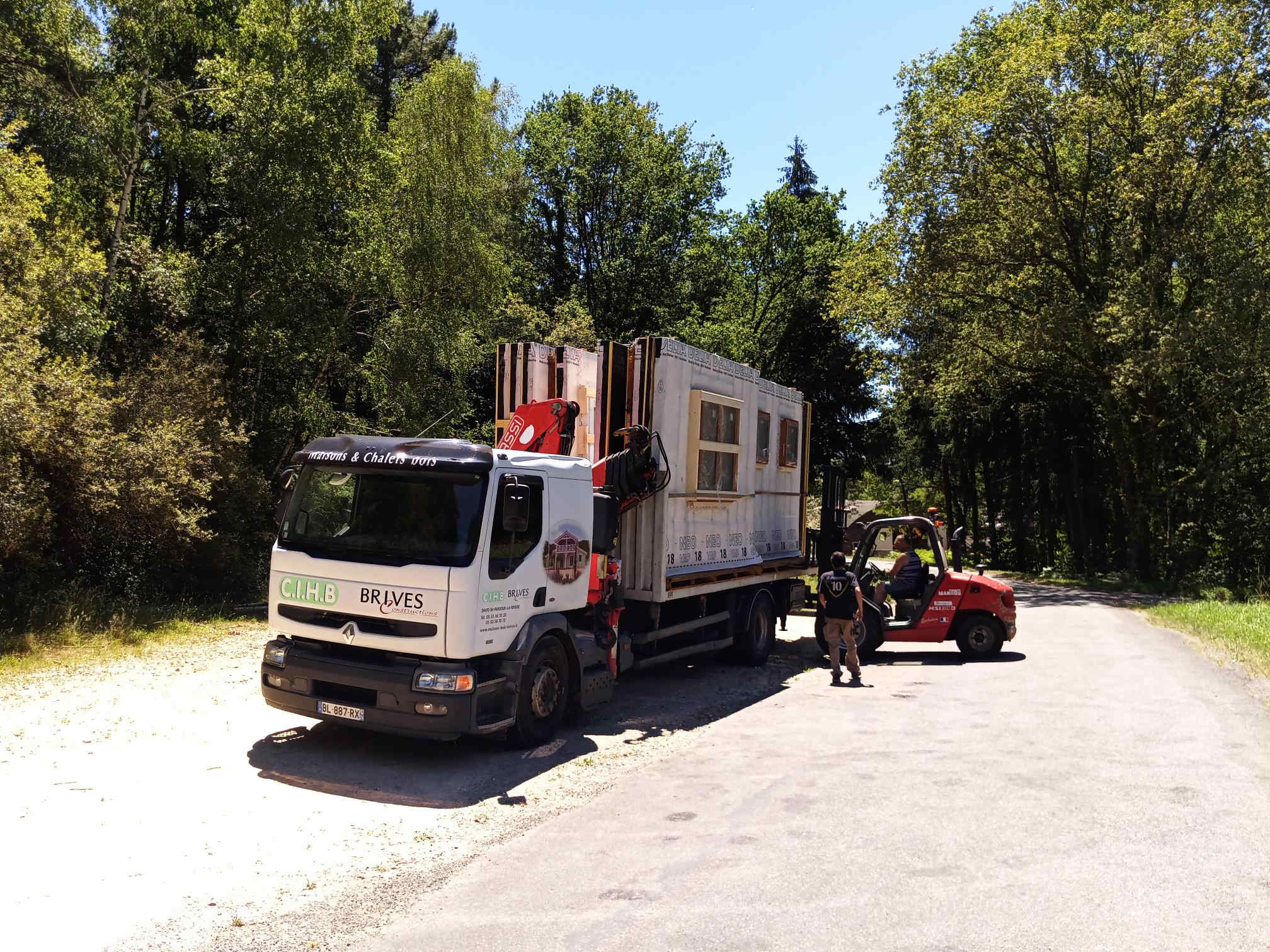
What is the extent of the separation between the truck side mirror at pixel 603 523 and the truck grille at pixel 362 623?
2289mm

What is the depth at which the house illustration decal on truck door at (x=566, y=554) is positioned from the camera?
8.88 meters

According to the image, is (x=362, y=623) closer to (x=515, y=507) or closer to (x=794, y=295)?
(x=515, y=507)

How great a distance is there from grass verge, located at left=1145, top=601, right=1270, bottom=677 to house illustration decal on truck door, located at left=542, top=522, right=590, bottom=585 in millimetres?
8967

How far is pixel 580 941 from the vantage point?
462 centimetres

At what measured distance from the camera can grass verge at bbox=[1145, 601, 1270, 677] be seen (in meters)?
13.9

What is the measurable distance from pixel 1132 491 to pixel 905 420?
16.6 metres

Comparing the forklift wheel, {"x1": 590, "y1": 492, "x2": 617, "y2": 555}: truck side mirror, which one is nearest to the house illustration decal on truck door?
{"x1": 590, "y1": 492, "x2": 617, "y2": 555}: truck side mirror

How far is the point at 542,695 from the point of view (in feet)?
28.8

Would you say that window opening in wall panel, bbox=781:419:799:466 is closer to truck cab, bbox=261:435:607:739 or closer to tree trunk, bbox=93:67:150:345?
truck cab, bbox=261:435:607:739

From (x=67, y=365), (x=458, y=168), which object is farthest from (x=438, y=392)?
(x=67, y=365)

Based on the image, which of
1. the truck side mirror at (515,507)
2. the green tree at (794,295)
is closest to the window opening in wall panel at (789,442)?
the truck side mirror at (515,507)

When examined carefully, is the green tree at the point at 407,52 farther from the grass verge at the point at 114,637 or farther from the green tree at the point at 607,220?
the grass verge at the point at 114,637

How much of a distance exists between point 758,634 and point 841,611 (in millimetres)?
1712

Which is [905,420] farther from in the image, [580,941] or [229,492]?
[580,941]
